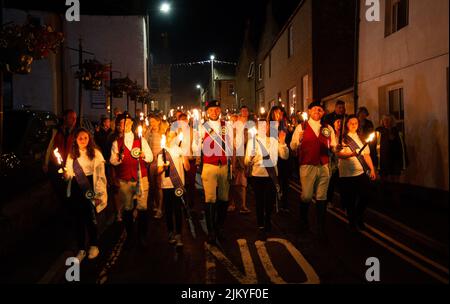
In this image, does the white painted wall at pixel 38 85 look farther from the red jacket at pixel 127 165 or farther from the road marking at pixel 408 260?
the road marking at pixel 408 260

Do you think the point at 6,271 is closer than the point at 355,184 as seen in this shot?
Yes

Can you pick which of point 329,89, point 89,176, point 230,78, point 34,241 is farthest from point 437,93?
point 230,78

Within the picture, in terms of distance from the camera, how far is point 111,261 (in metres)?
6.39

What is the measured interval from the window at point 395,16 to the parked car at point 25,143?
9549 mm

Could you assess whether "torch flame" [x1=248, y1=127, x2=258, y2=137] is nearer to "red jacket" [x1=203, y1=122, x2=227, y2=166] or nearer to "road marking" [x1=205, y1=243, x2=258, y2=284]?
"red jacket" [x1=203, y1=122, x2=227, y2=166]

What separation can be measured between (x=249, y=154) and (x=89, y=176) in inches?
105

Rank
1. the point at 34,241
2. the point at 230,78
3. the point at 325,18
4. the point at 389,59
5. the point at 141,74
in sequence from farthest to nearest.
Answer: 1. the point at 230,78
2. the point at 141,74
3. the point at 325,18
4. the point at 389,59
5. the point at 34,241

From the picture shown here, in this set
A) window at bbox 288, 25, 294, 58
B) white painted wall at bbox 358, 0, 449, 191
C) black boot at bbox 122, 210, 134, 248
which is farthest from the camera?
window at bbox 288, 25, 294, 58

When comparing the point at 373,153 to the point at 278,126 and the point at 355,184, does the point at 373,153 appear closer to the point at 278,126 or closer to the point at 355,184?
the point at 355,184

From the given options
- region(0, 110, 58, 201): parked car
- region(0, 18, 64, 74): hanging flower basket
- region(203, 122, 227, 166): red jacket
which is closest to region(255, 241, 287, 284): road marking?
region(203, 122, 227, 166): red jacket

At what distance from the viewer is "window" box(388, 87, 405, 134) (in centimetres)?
1244

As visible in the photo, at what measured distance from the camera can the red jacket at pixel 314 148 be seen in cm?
773

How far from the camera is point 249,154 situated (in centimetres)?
785

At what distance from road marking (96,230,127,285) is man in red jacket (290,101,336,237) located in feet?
10.4
